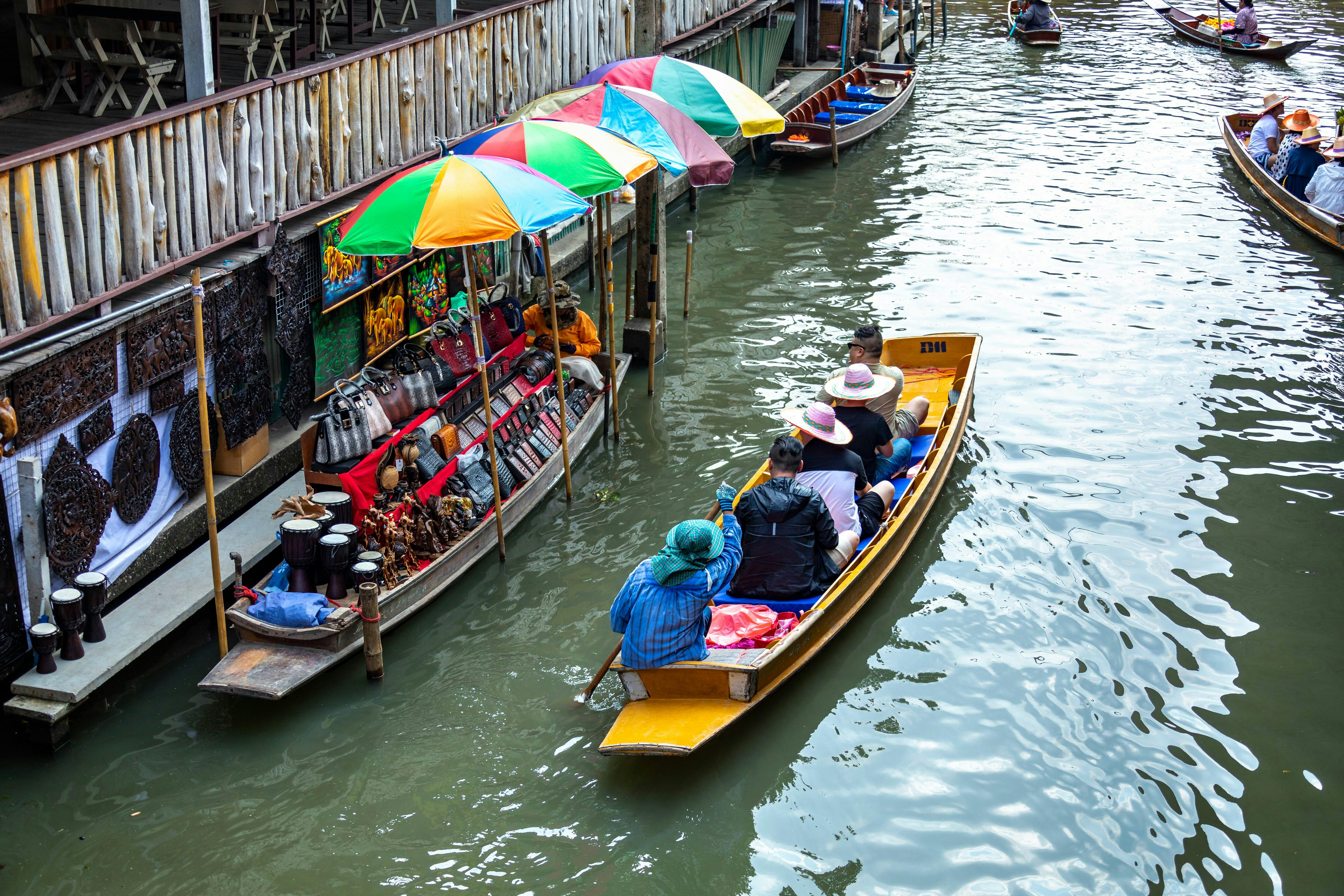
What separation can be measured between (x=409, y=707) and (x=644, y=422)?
484cm

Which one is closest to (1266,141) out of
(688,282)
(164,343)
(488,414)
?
(688,282)

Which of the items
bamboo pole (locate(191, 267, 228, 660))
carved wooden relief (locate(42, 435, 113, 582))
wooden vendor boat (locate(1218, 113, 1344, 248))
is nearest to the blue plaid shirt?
bamboo pole (locate(191, 267, 228, 660))

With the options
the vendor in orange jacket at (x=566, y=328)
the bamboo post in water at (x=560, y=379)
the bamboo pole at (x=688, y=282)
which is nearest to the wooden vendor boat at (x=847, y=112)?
the bamboo pole at (x=688, y=282)

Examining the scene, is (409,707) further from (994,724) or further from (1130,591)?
(1130,591)

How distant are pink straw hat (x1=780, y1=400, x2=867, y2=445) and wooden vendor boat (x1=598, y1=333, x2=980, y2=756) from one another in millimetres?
660

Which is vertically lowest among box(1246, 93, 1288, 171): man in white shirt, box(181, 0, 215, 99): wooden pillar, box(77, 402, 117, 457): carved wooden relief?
box(77, 402, 117, 457): carved wooden relief

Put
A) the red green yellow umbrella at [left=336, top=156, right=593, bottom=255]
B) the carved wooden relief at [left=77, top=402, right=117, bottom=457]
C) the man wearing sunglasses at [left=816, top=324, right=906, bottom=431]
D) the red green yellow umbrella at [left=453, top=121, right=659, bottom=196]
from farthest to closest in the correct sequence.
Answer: the man wearing sunglasses at [left=816, top=324, right=906, bottom=431]
the red green yellow umbrella at [left=453, top=121, right=659, bottom=196]
the red green yellow umbrella at [left=336, top=156, right=593, bottom=255]
the carved wooden relief at [left=77, top=402, right=117, bottom=457]

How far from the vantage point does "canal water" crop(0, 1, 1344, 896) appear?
6.50 meters

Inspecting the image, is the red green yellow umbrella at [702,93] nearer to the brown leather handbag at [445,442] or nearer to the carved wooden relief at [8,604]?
the brown leather handbag at [445,442]

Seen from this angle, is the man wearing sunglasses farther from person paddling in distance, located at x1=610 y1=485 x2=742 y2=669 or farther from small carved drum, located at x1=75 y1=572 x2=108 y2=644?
small carved drum, located at x1=75 y1=572 x2=108 y2=644

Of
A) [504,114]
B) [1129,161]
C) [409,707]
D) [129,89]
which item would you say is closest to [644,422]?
[504,114]

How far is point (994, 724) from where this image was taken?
7621mm

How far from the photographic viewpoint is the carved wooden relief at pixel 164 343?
7840 mm

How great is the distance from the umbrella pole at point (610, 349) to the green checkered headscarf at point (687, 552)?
443 centimetres
